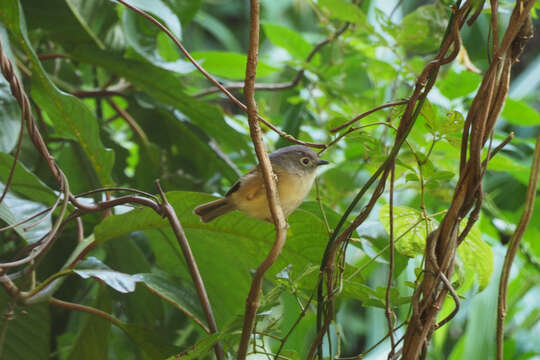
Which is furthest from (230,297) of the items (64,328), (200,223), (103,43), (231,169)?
(103,43)

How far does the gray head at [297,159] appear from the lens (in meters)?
1.10

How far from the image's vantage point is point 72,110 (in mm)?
1256

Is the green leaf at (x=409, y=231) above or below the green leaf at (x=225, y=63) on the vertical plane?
below

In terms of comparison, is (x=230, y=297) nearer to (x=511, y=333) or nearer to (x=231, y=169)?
(x=231, y=169)

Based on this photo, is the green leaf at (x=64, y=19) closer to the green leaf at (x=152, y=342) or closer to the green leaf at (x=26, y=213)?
the green leaf at (x=26, y=213)

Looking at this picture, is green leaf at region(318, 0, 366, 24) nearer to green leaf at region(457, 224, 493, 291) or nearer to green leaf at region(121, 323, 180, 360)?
green leaf at region(457, 224, 493, 291)

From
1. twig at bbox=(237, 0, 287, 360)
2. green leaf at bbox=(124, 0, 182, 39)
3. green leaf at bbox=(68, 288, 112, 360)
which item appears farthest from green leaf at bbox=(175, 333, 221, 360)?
green leaf at bbox=(124, 0, 182, 39)

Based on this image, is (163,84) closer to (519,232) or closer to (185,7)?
(185,7)

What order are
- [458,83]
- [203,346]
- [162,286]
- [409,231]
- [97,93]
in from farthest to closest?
[97,93] < [458,83] < [162,286] < [409,231] < [203,346]

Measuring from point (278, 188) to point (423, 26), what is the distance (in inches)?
28.0

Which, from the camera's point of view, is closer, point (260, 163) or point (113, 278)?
point (260, 163)

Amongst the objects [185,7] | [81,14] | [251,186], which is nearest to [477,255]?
[251,186]

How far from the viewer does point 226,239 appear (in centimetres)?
120

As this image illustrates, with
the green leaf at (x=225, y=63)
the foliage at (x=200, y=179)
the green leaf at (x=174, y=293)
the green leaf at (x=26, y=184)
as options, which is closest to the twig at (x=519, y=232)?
the foliage at (x=200, y=179)
